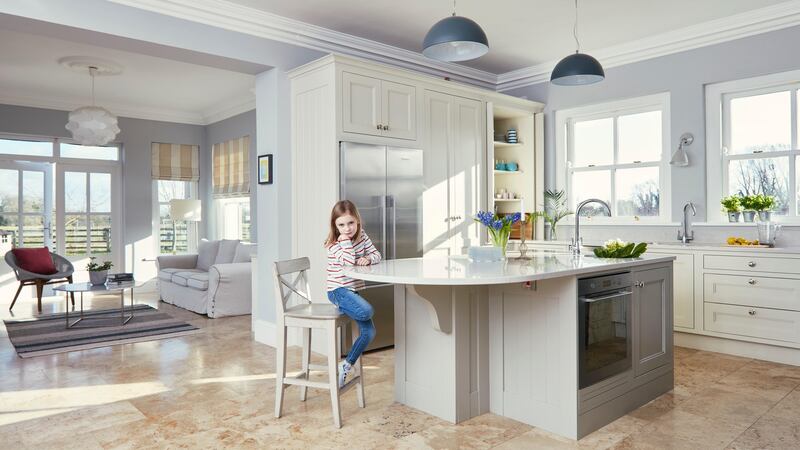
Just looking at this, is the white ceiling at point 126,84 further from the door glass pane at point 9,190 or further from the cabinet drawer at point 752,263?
the cabinet drawer at point 752,263

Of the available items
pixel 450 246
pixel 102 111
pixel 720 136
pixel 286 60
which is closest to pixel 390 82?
pixel 286 60

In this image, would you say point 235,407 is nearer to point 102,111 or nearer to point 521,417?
point 521,417

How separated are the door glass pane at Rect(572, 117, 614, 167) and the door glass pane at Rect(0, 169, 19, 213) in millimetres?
7372

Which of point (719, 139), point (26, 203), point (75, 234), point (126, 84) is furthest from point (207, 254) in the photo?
point (719, 139)

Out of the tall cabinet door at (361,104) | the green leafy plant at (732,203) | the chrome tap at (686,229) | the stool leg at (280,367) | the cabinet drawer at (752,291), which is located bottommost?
the stool leg at (280,367)

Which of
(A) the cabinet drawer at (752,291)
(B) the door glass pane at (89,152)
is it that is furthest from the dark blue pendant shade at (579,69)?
(B) the door glass pane at (89,152)

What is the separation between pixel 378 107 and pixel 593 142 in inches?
104

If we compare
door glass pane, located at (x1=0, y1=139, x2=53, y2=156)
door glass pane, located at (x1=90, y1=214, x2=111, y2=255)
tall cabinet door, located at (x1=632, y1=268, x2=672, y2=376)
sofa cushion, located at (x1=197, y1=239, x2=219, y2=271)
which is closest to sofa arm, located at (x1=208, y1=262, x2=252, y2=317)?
sofa cushion, located at (x1=197, y1=239, x2=219, y2=271)

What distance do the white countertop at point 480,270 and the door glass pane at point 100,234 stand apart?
664cm

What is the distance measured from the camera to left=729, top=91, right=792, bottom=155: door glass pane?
457 centimetres

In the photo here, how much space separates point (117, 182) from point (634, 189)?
720cm

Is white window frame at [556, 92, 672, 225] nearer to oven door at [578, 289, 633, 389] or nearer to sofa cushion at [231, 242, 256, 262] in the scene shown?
oven door at [578, 289, 633, 389]

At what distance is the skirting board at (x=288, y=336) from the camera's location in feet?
14.7

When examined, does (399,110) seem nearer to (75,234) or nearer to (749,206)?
(749,206)
